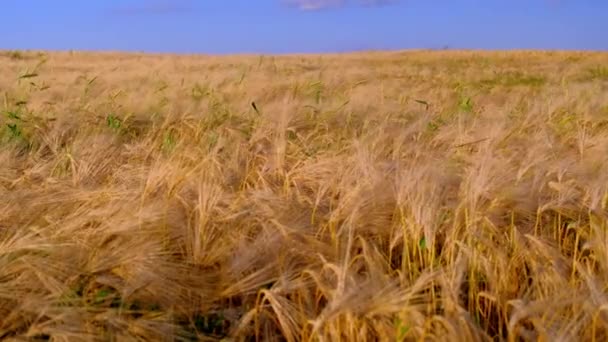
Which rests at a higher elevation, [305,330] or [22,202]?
[22,202]

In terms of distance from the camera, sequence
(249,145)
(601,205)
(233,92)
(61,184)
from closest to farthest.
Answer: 1. (601,205)
2. (61,184)
3. (249,145)
4. (233,92)

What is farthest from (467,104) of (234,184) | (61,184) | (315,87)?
(61,184)

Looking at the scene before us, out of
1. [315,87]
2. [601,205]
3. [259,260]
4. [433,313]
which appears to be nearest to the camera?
[433,313]

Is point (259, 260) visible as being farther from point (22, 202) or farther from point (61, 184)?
point (61, 184)

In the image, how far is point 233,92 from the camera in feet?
22.4

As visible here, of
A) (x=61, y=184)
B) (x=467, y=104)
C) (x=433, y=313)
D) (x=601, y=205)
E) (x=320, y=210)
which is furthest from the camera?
(x=467, y=104)

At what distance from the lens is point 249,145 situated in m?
3.78

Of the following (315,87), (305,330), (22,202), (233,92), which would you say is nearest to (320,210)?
(305,330)

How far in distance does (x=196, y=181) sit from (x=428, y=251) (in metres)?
0.93

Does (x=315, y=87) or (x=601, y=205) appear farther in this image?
(x=315, y=87)

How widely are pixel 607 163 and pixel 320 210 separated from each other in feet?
3.60

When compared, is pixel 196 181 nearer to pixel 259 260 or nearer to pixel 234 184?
pixel 234 184

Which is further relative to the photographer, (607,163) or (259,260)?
(607,163)

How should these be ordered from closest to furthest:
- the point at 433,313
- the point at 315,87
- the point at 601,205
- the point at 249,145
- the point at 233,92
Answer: the point at 433,313 → the point at 601,205 → the point at 249,145 → the point at 315,87 → the point at 233,92
